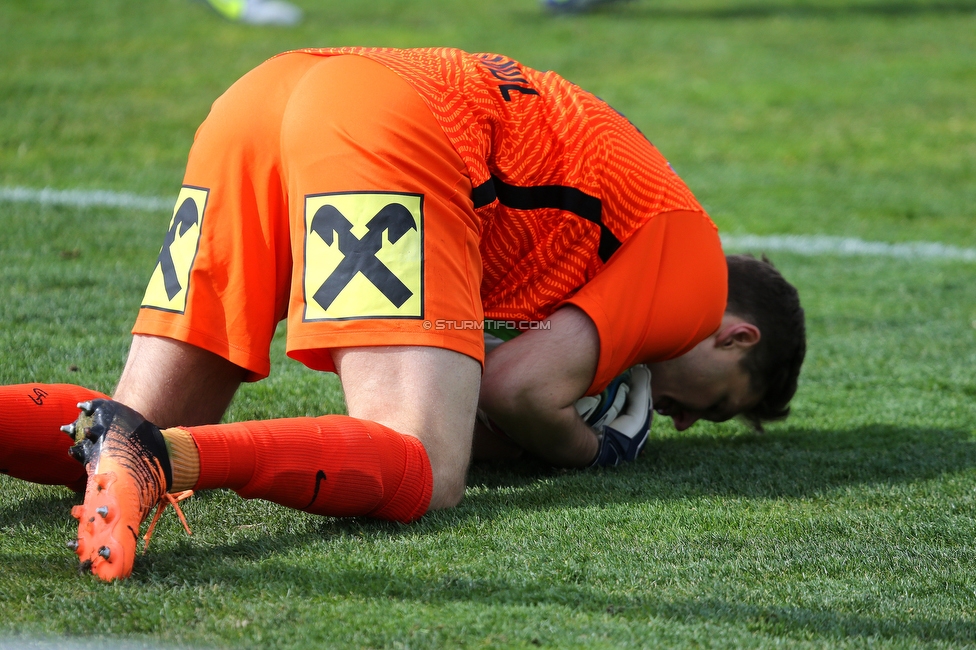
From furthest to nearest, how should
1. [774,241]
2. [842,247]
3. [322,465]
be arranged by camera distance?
[774,241]
[842,247]
[322,465]

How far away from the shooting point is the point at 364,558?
1956 millimetres

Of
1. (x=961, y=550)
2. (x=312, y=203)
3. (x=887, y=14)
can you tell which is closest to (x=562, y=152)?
(x=312, y=203)

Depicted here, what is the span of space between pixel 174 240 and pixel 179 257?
0.16 ft

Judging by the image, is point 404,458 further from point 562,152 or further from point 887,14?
point 887,14

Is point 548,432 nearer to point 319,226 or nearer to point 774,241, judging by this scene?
point 319,226

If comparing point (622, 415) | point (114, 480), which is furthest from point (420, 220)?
point (622, 415)

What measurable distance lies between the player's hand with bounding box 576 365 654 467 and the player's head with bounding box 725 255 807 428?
0.91 ft

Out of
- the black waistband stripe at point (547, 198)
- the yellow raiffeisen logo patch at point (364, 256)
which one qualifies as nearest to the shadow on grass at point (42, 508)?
the yellow raiffeisen logo patch at point (364, 256)

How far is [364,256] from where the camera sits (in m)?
2.15

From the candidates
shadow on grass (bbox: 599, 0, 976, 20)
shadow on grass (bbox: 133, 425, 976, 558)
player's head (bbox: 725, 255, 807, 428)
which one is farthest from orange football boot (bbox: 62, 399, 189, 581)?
shadow on grass (bbox: 599, 0, 976, 20)

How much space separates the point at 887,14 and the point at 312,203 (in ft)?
36.8

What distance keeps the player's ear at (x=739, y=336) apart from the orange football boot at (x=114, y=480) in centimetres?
156

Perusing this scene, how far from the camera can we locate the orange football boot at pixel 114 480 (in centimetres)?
176

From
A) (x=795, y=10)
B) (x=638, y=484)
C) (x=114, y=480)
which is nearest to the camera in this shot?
(x=114, y=480)
